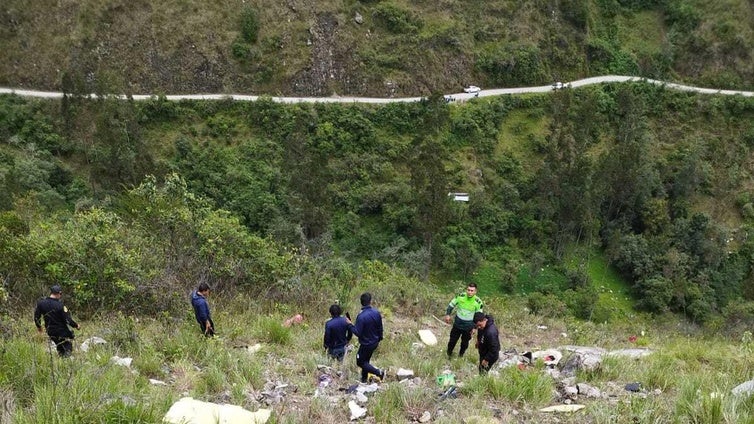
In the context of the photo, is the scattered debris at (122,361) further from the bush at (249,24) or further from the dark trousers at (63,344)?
the bush at (249,24)

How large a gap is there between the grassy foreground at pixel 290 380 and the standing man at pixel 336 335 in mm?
262

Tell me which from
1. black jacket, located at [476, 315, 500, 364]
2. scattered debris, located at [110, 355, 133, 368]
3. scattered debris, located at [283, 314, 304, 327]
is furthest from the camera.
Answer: scattered debris, located at [283, 314, 304, 327]

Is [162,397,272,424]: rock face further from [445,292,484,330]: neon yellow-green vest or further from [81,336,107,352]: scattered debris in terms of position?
[445,292,484,330]: neon yellow-green vest

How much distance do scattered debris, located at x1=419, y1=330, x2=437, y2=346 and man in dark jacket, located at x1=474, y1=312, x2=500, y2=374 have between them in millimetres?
3050

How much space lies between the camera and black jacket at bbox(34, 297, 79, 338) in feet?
25.7

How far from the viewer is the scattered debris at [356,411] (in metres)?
6.13

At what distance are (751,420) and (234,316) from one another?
8600 millimetres

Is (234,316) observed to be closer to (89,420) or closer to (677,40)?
(89,420)

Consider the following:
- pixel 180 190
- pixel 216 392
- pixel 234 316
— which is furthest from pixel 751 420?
pixel 180 190

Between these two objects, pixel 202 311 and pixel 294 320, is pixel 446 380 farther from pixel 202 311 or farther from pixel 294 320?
pixel 294 320

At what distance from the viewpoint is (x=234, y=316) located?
10.9 metres

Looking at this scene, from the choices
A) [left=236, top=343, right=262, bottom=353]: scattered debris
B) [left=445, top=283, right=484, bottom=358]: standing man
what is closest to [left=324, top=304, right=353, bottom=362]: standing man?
[left=236, top=343, right=262, bottom=353]: scattered debris

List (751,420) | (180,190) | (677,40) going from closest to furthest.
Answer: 1. (751,420)
2. (180,190)
3. (677,40)

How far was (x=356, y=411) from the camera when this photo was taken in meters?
6.19
